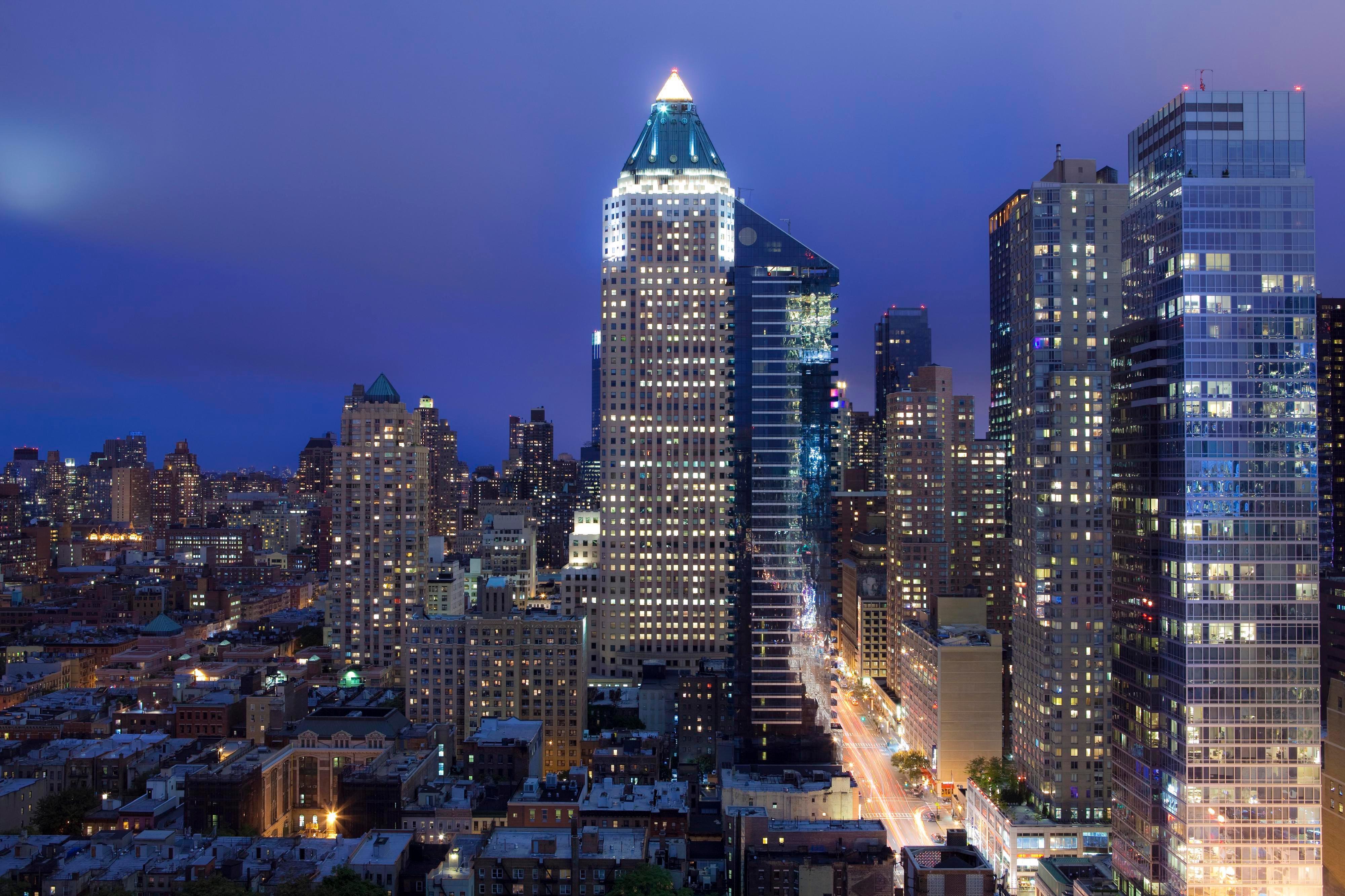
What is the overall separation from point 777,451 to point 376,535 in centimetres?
7612

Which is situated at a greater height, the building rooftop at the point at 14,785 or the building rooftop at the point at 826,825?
the building rooftop at the point at 826,825

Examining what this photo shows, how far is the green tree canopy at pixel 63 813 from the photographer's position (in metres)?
103

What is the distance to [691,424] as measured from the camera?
6373 inches

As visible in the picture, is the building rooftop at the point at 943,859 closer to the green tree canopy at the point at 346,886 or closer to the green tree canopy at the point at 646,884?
the green tree canopy at the point at 646,884

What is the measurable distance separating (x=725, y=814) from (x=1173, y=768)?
1436 inches

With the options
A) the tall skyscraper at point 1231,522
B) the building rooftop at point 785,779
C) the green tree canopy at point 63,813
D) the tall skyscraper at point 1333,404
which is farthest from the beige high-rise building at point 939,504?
the green tree canopy at point 63,813

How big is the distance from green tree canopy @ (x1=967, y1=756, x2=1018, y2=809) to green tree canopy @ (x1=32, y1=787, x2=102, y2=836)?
84.8 m

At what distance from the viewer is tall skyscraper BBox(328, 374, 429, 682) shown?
565 ft

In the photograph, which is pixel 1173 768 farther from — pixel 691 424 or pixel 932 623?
pixel 691 424

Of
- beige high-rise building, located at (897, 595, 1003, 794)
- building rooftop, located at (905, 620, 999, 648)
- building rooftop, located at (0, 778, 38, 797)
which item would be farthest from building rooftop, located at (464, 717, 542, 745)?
building rooftop, located at (905, 620, 999, 648)

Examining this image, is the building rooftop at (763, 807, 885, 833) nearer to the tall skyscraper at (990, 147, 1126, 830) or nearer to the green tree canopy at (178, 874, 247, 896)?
the tall skyscraper at (990, 147, 1126, 830)

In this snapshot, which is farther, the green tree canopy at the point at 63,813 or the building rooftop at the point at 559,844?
the green tree canopy at the point at 63,813

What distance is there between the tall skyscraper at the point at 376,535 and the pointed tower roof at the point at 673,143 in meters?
55.2

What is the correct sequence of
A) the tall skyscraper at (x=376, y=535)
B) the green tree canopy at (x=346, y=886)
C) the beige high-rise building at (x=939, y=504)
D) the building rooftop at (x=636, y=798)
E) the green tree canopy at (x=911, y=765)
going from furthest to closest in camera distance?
the tall skyscraper at (x=376, y=535), the beige high-rise building at (x=939, y=504), the green tree canopy at (x=911, y=765), the building rooftop at (x=636, y=798), the green tree canopy at (x=346, y=886)
